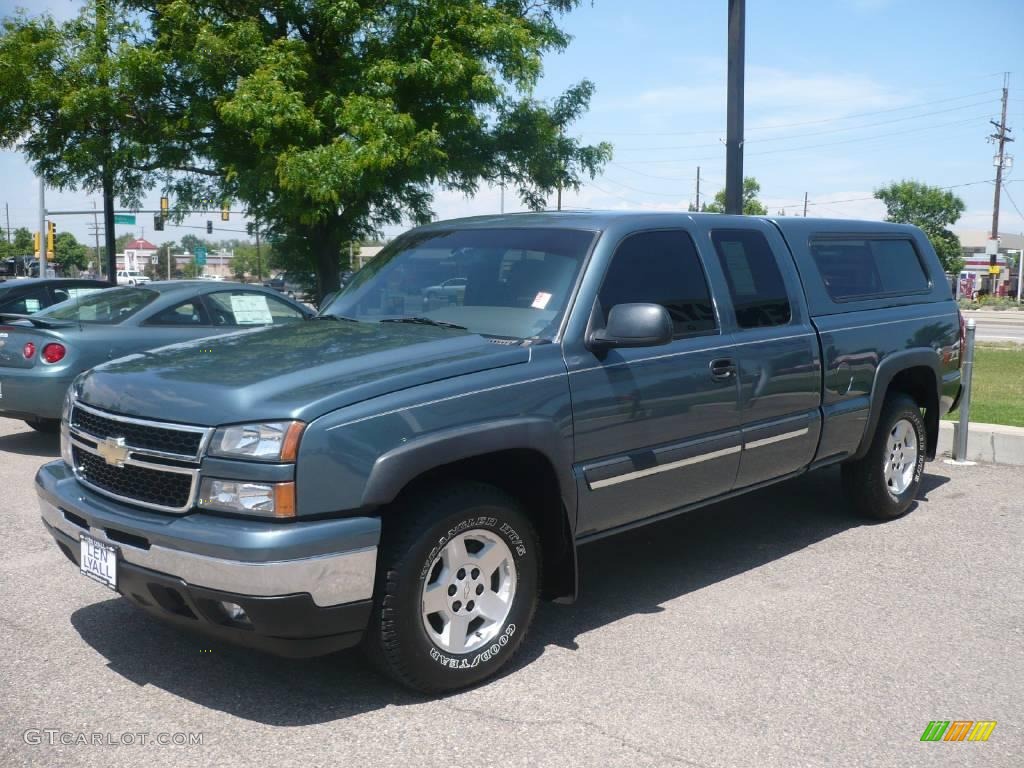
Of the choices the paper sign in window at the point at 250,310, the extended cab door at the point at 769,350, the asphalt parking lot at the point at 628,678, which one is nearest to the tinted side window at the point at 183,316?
the paper sign in window at the point at 250,310

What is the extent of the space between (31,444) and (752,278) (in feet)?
22.7

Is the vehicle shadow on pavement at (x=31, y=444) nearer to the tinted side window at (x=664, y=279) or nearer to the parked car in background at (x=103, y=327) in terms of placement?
the parked car in background at (x=103, y=327)

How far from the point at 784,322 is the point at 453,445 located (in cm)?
248

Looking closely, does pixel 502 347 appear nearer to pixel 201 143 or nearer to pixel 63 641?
pixel 63 641

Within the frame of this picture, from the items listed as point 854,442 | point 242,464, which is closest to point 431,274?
point 242,464

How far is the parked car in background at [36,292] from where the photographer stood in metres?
11.5

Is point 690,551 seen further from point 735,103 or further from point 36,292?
point 36,292

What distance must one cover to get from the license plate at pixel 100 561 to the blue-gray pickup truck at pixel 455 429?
0.04ft

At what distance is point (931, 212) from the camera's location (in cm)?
6575

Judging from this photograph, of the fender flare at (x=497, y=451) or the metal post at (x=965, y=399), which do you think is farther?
the metal post at (x=965, y=399)

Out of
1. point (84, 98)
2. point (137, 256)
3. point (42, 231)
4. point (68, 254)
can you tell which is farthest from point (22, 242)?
point (84, 98)

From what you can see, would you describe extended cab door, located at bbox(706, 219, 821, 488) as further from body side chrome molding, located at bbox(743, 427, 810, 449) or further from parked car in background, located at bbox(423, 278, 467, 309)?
parked car in background, located at bbox(423, 278, 467, 309)

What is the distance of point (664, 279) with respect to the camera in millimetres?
4895

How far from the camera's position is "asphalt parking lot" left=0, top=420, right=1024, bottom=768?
138 inches
